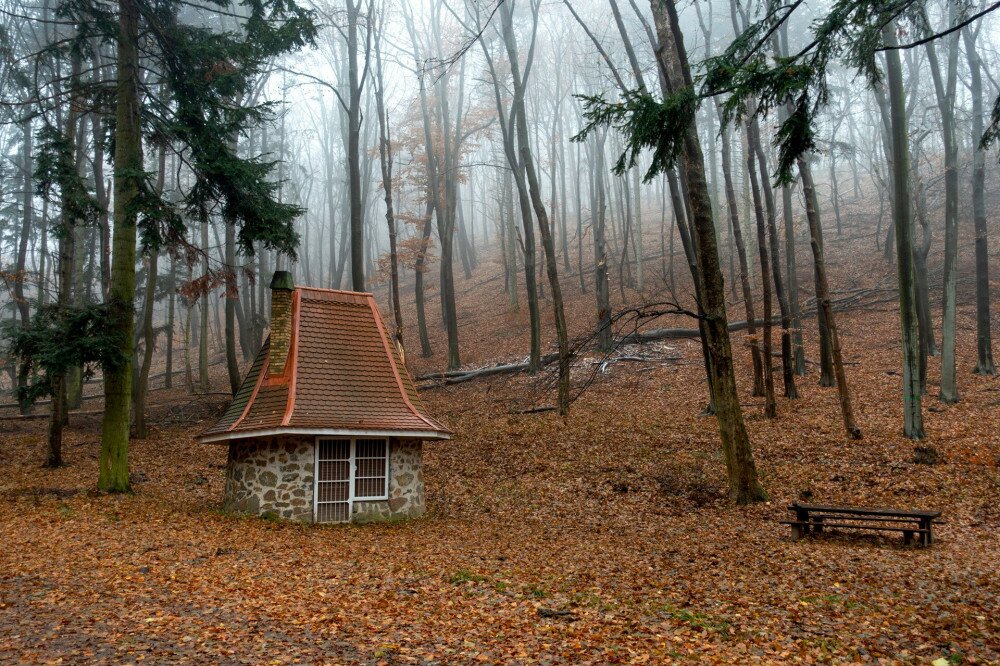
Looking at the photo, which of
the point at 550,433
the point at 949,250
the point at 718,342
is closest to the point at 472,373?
the point at 550,433

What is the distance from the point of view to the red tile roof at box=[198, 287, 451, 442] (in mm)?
11703

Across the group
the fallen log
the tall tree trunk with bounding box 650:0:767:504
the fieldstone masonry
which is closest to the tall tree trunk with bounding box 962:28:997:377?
the tall tree trunk with bounding box 650:0:767:504

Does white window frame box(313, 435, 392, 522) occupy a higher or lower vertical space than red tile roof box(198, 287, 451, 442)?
lower

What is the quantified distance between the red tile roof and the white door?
0.62 m

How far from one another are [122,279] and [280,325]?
2.91m

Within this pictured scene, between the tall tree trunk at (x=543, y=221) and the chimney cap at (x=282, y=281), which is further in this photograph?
the tall tree trunk at (x=543, y=221)

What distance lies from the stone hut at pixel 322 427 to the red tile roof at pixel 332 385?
0.02 metres

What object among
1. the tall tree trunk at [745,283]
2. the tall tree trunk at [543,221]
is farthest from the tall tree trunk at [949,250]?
the tall tree trunk at [543,221]

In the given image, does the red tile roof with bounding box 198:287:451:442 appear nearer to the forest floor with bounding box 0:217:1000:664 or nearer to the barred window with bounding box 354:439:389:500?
the barred window with bounding box 354:439:389:500

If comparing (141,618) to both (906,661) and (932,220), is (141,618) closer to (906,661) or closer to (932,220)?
(906,661)

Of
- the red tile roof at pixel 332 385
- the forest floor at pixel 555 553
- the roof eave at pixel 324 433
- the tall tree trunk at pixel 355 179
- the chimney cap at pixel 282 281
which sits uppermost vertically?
the tall tree trunk at pixel 355 179

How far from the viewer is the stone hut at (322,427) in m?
11.7

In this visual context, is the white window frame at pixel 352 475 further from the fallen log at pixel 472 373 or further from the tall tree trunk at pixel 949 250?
the tall tree trunk at pixel 949 250

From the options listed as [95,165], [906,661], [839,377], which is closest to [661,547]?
[906,661]
